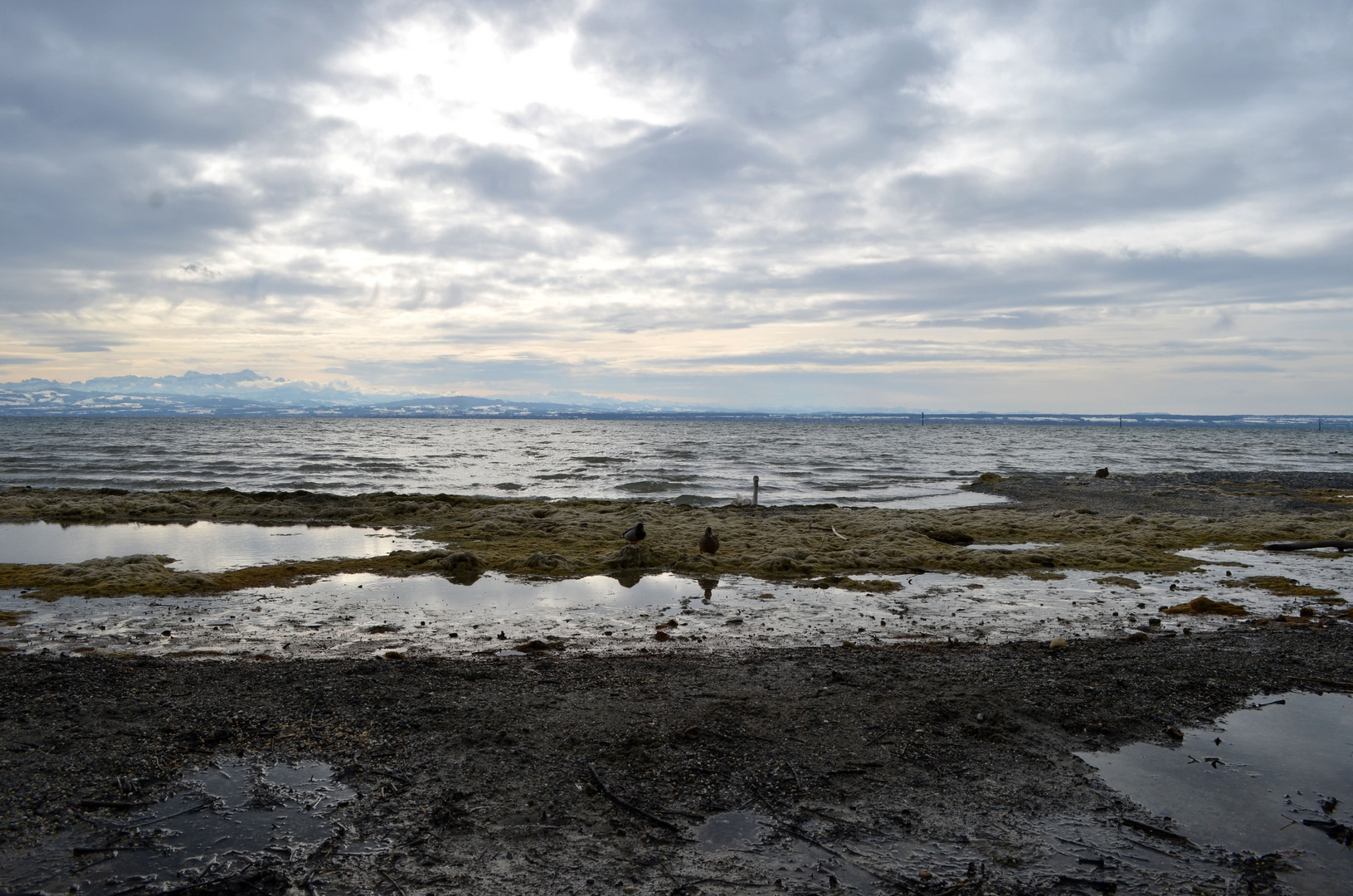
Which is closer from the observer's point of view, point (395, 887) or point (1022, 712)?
point (395, 887)

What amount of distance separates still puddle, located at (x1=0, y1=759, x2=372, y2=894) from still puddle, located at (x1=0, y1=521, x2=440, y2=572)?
423 inches

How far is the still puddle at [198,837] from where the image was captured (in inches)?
167

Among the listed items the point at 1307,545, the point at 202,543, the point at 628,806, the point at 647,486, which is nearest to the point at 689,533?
Answer: the point at 202,543

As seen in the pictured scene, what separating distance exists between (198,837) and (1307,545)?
2241 cm

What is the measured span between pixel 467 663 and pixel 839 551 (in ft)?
31.9

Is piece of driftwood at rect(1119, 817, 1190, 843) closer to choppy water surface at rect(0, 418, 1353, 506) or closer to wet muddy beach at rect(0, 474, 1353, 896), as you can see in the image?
wet muddy beach at rect(0, 474, 1353, 896)

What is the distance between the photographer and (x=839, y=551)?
52.1 feet

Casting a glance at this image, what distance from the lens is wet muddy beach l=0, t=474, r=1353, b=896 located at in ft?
14.5

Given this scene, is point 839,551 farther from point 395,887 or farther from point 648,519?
point 395,887

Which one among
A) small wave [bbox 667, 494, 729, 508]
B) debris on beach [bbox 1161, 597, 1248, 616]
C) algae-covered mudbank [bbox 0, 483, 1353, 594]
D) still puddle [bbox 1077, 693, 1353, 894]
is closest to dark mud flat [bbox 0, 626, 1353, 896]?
still puddle [bbox 1077, 693, 1353, 894]

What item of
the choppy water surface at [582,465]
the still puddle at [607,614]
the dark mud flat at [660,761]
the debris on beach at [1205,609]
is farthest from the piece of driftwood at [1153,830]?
the choppy water surface at [582,465]

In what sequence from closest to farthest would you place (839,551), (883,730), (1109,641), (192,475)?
1. (883,730)
2. (1109,641)
3. (839,551)
4. (192,475)

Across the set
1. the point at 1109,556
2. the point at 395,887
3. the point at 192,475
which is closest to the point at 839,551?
the point at 1109,556

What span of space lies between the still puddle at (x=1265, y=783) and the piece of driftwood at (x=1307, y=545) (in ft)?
43.3
